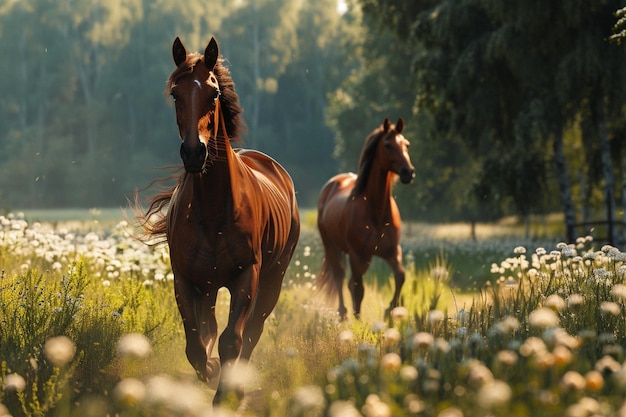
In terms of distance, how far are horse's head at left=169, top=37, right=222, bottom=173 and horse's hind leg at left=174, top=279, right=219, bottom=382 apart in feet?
4.09

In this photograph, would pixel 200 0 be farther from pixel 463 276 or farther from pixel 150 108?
pixel 463 276

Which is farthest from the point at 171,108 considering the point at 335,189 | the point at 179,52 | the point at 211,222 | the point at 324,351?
the point at 211,222

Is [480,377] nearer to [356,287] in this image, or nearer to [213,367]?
[213,367]

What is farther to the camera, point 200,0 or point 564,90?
point 200,0

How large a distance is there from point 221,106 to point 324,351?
232 centimetres

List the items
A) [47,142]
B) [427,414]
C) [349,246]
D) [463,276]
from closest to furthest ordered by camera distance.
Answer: [427,414]
[349,246]
[463,276]
[47,142]

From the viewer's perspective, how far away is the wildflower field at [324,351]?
388cm

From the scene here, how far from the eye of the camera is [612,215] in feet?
60.9

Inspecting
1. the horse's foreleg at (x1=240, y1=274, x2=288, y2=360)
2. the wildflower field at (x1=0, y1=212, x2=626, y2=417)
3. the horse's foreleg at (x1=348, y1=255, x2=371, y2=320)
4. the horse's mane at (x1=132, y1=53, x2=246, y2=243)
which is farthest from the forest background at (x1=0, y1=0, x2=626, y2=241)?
the horse's mane at (x1=132, y1=53, x2=246, y2=243)

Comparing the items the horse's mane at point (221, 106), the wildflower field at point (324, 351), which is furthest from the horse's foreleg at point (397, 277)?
the horse's mane at point (221, 106)

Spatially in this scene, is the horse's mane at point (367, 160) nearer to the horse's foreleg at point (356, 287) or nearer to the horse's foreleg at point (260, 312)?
the horse's foreleg at point (356, 287)

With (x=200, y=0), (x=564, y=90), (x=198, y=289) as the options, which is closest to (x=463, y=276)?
(x=564, y=90)

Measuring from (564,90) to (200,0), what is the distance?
61.2 m

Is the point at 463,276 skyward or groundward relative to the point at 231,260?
groundward
